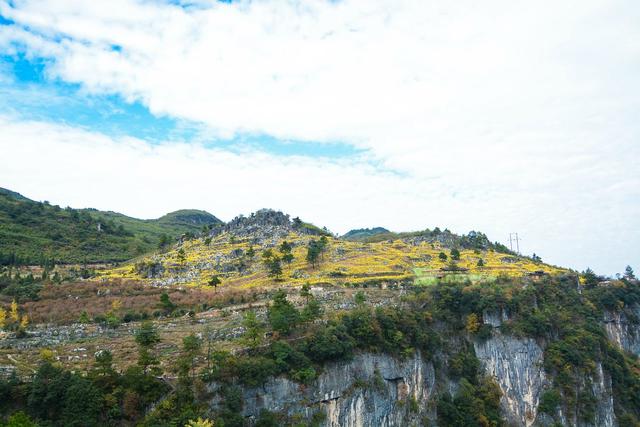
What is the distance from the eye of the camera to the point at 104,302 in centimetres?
5484

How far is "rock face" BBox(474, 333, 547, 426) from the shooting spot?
55.8m

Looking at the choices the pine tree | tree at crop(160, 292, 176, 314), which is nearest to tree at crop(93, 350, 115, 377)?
tree at crop(160, 292, 176, 314)

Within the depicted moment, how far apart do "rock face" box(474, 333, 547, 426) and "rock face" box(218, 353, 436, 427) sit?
34.6ft

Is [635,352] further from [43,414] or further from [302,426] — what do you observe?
[43,414]

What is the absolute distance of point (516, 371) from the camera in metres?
56.7

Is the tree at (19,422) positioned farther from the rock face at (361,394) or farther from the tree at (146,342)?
the rock face at (361,394)

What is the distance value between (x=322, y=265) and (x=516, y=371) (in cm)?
3192

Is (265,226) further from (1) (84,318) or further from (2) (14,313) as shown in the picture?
(2) (14,313)

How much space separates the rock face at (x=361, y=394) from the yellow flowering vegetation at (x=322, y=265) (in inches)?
709

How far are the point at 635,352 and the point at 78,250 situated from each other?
116144mm

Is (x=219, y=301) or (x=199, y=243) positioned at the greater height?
(x=199, y=243)

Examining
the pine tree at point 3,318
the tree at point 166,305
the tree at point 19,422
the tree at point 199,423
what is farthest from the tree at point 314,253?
the tree at point 19,422

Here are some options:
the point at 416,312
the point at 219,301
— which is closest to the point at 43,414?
the point at 219,301

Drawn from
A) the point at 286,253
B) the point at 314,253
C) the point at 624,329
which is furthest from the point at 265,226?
the point at 624,329
